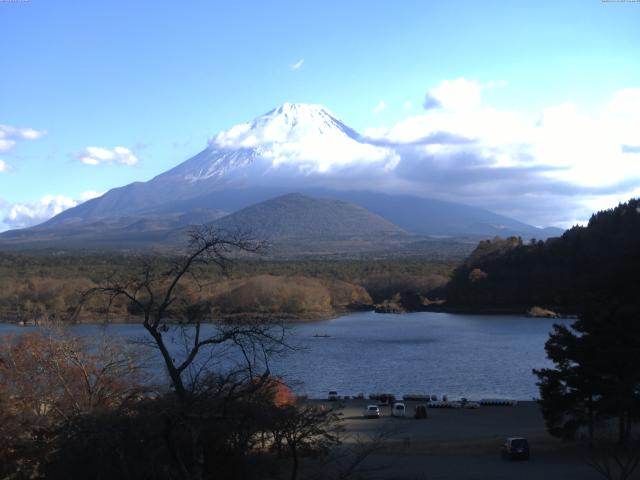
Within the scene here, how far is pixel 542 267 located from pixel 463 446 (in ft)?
171

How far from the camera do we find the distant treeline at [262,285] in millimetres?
47713

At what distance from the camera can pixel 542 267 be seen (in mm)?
64875

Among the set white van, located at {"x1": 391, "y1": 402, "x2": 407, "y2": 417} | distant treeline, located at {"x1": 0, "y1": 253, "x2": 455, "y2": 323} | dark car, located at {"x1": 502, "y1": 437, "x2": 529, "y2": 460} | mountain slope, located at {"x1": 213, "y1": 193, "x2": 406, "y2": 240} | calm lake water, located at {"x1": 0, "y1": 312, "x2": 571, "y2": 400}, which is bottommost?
calm lake water, located at {"x1": 0, "y1": 312, "x2": 571, "y2": 400}

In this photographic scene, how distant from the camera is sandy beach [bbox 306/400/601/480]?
38.7 feet

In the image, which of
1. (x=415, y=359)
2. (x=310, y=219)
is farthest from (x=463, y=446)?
(x=310, y=219)

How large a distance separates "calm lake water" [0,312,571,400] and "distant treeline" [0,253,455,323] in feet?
17.0

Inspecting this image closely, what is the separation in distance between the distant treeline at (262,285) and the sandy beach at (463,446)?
1868cm

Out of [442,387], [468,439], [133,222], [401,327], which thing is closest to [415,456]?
[468,439]

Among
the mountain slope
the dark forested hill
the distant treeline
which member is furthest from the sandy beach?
the mountain slope

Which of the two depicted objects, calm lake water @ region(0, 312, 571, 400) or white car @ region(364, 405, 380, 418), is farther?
calm lake water @ region(0, 312, 571, 400)

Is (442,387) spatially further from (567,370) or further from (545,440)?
(567,370)

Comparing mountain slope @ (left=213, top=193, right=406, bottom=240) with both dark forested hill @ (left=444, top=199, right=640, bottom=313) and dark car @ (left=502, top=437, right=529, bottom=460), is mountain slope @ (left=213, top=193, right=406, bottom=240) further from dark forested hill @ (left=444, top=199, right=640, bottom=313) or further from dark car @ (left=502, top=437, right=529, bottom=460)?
dark car @ (left=502, top=437, right=529, bottom=460)

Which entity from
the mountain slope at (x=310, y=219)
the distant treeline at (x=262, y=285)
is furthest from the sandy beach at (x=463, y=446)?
the mountain slope at (x=310, y=219)

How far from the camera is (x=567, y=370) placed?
46.3ft
